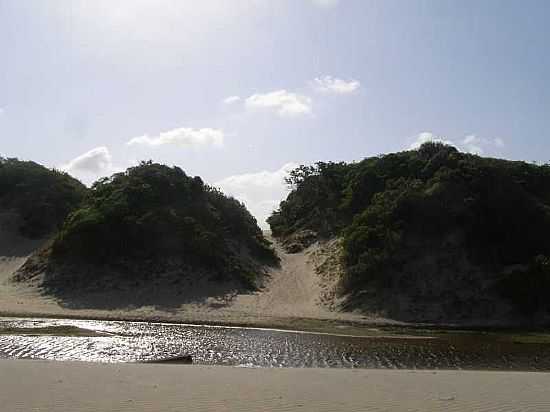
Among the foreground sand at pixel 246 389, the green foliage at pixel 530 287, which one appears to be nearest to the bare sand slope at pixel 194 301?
the green foliage at pixel 530 287

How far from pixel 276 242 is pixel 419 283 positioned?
19.7 metres

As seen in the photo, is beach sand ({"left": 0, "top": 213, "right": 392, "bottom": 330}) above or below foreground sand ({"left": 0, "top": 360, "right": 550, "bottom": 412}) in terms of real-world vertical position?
above

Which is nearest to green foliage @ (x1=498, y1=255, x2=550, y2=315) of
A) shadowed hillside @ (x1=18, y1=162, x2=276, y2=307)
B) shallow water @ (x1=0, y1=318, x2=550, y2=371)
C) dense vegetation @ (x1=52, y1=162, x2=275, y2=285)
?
shallow water @ (x1=0, y1=318, x2=550, y2=371)

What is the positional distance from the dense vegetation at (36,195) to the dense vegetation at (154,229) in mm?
6239

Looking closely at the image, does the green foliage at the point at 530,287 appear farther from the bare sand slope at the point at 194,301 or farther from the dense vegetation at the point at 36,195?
the dense vegetation at the point at 36,195

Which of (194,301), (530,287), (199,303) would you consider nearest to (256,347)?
(199,303)

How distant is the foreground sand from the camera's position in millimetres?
9867

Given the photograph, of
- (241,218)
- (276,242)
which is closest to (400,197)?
(241,218)

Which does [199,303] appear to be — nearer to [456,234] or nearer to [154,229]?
[154,229]

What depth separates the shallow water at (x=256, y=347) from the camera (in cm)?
1831

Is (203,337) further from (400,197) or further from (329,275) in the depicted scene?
(400,197)

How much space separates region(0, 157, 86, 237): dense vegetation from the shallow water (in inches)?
900

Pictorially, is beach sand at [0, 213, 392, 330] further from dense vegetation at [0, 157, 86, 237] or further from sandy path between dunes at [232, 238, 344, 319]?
dense vegetation at [0, 157, 86, 237]

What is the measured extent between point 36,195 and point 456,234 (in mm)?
33619
